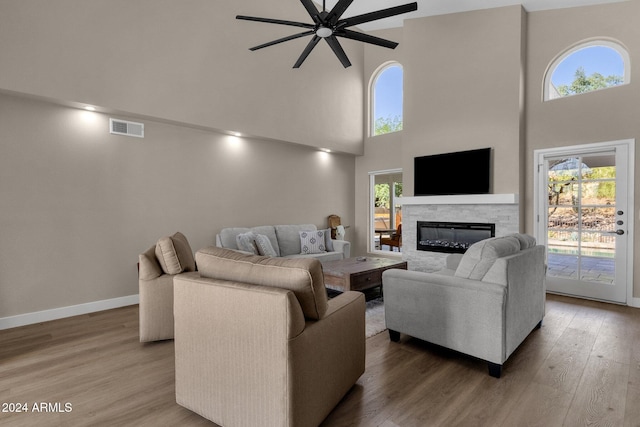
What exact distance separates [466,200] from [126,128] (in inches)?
198

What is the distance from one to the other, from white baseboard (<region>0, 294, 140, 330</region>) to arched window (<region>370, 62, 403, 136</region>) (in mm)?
5625

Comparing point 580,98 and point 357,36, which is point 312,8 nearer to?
point 357,36

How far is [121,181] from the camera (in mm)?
4207

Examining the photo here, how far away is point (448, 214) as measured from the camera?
555 centimetres

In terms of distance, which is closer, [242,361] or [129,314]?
[242,361]

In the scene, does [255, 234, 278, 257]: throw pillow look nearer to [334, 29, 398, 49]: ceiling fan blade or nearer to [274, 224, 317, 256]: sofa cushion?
[274, 224, 317, 256]: sofa cushion

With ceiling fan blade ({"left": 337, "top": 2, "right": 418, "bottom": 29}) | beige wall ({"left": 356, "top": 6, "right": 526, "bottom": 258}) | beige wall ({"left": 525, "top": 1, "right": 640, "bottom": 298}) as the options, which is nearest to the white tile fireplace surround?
beige wall ({"left": 356, "top": 6, "right": 526, "bottom": 258})

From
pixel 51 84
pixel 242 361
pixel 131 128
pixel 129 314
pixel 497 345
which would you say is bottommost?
pixel 129 314

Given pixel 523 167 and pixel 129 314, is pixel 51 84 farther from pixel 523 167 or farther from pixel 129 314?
pixel 523 167

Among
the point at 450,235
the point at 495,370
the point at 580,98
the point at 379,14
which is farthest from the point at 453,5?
the point at 495,370

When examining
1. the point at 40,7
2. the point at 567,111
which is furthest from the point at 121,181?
the point at 567,111

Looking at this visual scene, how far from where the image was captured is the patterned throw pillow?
5648 millimetres

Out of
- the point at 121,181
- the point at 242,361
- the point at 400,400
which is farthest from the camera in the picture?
the point at 121,181

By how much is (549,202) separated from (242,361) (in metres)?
4.98
